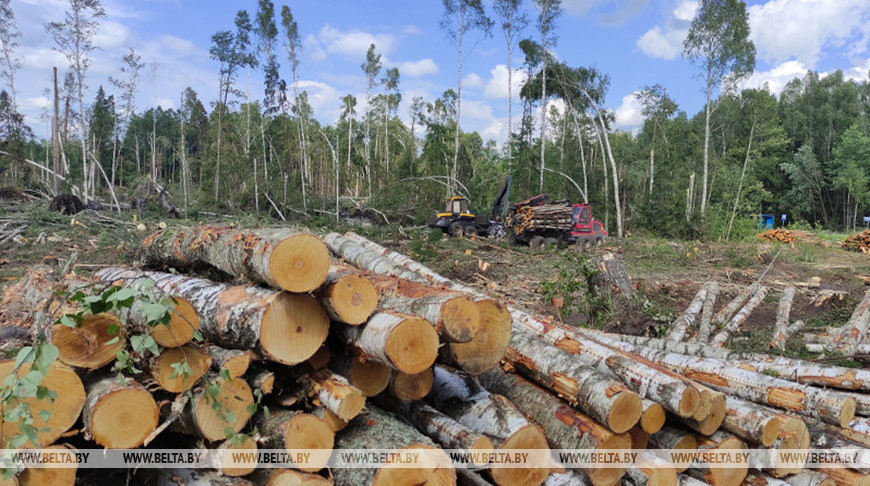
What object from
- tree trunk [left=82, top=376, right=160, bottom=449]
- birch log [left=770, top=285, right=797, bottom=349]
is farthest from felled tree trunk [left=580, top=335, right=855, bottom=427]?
tree trunk [left=82, top=376, right=160, bottom=449]

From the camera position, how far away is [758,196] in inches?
1688

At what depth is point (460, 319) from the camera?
2.75 meters

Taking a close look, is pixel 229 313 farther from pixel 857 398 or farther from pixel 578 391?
pixel 857 398

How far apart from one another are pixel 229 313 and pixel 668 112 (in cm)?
3700

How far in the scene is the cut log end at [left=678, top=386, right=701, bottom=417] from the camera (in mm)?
2891

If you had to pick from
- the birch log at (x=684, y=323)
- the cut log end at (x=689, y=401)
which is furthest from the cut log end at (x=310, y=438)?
the birch log at (x=684, y=323)

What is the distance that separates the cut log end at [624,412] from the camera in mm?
2777

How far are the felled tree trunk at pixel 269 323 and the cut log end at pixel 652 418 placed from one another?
1856 mm

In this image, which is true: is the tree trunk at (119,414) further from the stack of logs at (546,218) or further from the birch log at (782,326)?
the stack of logs at (546,218)

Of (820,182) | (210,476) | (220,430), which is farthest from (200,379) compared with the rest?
(820,182)

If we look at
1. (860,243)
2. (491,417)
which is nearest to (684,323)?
(491,417)

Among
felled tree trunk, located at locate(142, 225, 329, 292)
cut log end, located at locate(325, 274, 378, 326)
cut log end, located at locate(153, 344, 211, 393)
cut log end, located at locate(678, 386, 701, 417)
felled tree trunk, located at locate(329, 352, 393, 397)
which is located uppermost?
felled tree trunk, located at locate(142, 225, 329, 292)

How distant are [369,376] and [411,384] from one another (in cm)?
25

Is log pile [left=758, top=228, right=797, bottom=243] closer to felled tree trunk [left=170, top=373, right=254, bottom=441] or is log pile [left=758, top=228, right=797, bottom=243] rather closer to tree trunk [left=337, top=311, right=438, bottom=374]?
tree trunk [left=337, top=311, right=438, bottom=374]
